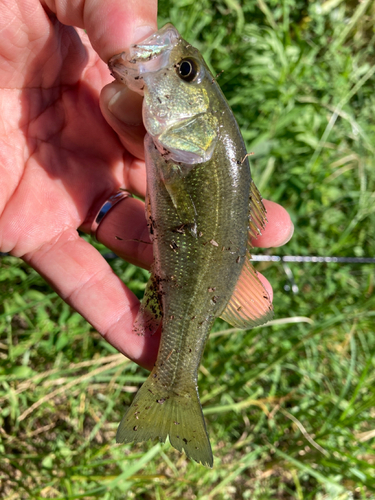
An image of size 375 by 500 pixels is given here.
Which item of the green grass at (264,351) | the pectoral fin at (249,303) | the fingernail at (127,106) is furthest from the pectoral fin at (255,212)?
the green grass at (264,351)

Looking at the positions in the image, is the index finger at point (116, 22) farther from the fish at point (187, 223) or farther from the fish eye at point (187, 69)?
the fish eye at point (187, 69)

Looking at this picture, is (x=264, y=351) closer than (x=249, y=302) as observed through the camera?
No

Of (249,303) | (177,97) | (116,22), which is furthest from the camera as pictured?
(249,303)

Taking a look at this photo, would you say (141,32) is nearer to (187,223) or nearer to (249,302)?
(187,223)

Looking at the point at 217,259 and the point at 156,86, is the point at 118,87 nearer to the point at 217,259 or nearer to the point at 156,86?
the point at 156,86

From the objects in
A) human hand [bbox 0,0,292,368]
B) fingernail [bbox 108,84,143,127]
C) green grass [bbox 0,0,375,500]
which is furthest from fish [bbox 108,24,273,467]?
green grass [bbox 0,0,375,500]

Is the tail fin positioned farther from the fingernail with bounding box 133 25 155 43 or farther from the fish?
the fingernail with bounding box 133 25 155 43

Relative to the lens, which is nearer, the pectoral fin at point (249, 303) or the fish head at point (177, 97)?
the fish head at point (177, 97)

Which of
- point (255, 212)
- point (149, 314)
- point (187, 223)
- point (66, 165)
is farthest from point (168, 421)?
point (66, 165)
